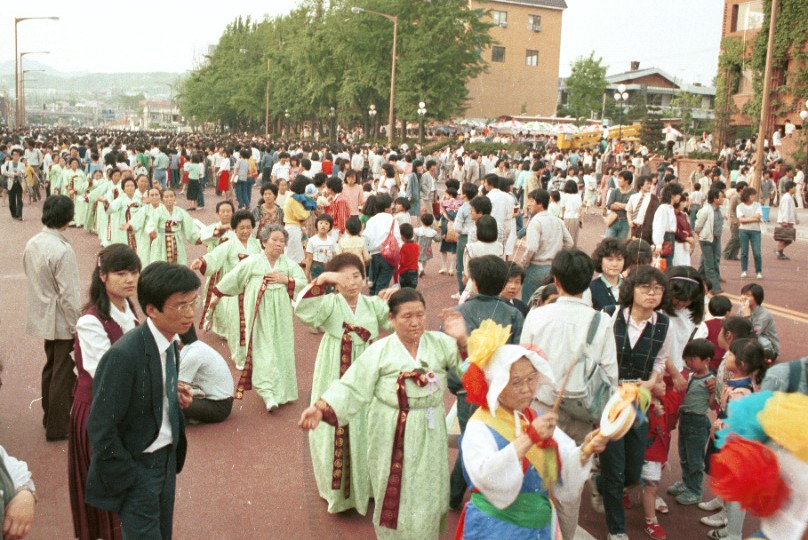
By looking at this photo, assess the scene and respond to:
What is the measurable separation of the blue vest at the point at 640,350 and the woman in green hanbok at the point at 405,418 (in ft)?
3.68

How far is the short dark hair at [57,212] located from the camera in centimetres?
633

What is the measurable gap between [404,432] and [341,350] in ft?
4.58

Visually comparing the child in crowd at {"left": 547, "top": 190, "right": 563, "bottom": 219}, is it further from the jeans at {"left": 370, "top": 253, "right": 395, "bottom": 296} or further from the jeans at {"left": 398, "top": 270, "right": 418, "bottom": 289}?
the jeans at {"left": 370, "top": 253, "right": 395, "bottom": 296}

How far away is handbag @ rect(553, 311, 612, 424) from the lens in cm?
463

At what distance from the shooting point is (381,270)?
33.5ft

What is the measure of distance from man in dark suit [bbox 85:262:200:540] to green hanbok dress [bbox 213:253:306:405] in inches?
Answer: 144

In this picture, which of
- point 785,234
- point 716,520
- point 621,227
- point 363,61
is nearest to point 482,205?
point 621,227

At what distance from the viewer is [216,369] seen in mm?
7309

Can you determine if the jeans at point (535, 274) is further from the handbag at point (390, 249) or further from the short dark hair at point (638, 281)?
the short dark hair at point (638, 281)

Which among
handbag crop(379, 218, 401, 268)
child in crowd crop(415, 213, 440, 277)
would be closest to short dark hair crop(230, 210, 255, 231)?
handbag crop(379, 218, 401, 268)

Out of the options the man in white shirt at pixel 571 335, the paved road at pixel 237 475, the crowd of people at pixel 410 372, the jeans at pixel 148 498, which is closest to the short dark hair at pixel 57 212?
the crowd of people at pixel 410 372

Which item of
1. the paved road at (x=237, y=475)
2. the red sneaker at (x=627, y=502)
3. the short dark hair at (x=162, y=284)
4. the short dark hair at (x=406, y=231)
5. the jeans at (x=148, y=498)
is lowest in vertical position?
the paved road at (x=237, y=475)

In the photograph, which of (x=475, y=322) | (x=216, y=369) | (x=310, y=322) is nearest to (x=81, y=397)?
(x=310, y=322)

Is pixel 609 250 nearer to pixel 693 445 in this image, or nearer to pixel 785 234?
pixel 693 445
